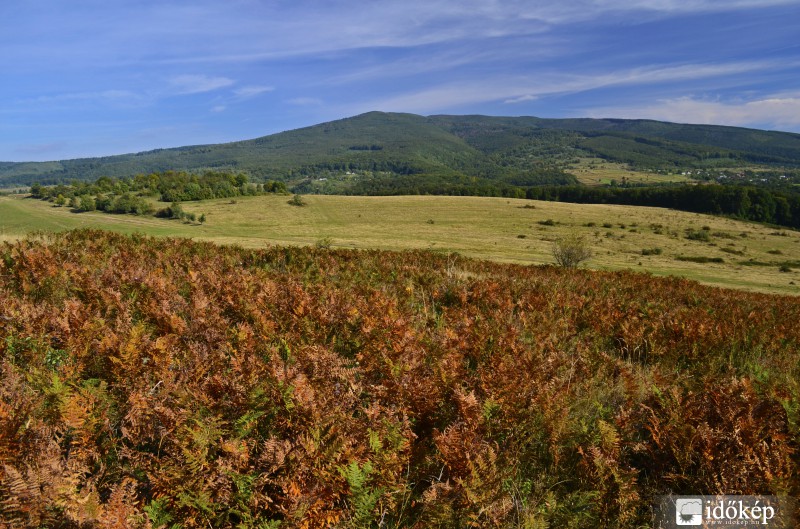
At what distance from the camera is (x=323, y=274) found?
849 cm

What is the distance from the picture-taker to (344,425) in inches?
109

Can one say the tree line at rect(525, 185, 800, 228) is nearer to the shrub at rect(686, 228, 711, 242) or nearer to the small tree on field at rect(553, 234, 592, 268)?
the shrub at rect(686, 228, 711, 242)

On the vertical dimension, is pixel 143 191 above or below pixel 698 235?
above

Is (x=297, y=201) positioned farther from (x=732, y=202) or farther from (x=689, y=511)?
(x=732, y=202)

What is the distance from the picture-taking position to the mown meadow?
2406 mm

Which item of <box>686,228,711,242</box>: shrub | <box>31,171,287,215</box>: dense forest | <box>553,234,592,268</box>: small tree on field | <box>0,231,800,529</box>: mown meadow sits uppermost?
<box>31,171,287,215</box>: dense forest

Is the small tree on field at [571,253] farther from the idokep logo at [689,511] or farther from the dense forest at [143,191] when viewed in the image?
the dense forest at [143,191]

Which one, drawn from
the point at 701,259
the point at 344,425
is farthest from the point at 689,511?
the point at 701,259

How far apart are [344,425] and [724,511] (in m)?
2.37

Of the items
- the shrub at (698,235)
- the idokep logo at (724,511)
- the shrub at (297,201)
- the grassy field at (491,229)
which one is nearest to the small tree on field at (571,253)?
the grassy field at (491,229)

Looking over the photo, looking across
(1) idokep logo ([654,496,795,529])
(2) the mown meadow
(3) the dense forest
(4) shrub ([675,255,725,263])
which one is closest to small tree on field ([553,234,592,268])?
(4) shrub ([675,255,725,263])

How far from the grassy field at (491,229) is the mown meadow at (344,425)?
3851 centimetres

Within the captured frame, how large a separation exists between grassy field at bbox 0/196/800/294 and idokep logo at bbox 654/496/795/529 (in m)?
40.1

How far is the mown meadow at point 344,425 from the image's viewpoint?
7.89 feet
